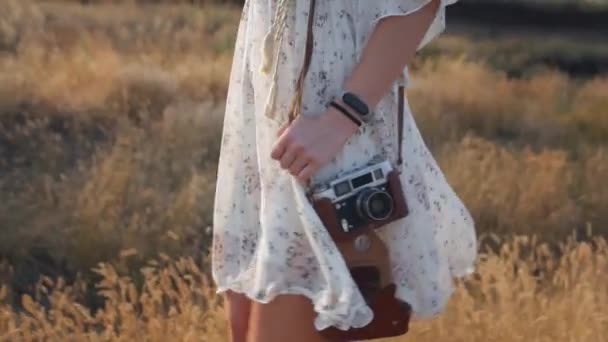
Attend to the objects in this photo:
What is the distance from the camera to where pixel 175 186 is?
18.4 ft

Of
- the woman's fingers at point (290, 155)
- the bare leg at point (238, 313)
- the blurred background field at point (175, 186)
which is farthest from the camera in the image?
the blurred background field at point (175, 186)

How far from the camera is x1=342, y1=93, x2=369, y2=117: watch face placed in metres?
1.92

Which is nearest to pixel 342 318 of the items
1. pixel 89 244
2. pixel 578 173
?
pixel 89 244

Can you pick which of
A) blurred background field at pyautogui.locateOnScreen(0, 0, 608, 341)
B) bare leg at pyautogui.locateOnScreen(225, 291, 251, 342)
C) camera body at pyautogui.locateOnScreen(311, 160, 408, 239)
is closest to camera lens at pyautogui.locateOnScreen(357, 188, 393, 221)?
camera body at pyautogui.locateOnScreen(311, 160, 408, 239)

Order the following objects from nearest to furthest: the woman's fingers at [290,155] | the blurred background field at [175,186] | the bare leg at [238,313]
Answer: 1. the woman's fingers at [290,155]
2. the bare leg at [238,313]
3. the blurred background field at [175,186]

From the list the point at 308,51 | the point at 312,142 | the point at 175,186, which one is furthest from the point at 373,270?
the point at 175,186

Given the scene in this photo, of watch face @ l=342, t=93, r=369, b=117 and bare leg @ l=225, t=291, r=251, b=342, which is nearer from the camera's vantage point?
watch face @ l=342, t=93, r=369, b=117

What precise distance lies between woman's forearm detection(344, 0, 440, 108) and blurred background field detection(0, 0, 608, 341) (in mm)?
1409

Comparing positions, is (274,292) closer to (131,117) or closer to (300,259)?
(300,259)

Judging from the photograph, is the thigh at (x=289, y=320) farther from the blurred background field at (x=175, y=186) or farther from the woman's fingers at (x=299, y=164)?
the blurred background field at (x=175, y=186)

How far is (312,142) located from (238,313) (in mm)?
424

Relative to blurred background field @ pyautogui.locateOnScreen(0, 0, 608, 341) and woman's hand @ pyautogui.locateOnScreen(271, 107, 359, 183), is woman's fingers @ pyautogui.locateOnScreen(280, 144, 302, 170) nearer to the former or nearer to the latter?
woman's hand @ pyautogui.locateOnScreen(271, 107, 359, 183)

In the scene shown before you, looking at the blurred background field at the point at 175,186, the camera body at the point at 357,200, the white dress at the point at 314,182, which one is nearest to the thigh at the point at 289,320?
the white dress at the point at 314,182

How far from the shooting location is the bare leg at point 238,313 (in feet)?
7.19
